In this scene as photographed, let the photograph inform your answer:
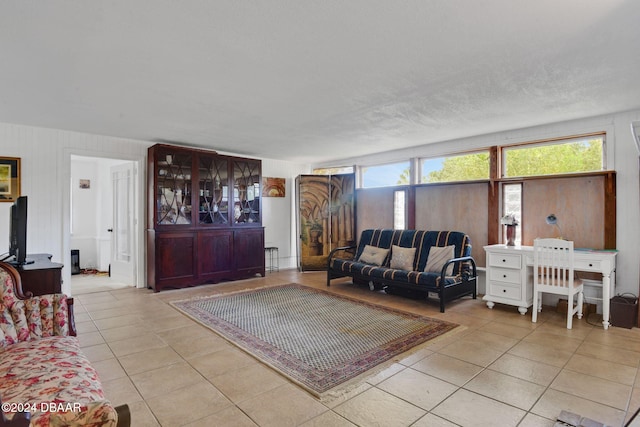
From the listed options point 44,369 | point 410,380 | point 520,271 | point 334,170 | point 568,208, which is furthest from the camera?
point 334,170

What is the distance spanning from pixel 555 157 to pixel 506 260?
1.62m

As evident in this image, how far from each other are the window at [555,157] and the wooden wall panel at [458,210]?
50 centimetres

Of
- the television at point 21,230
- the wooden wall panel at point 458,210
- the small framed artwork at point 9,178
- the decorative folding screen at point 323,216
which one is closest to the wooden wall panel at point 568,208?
the wooden wall panel at point 458,210

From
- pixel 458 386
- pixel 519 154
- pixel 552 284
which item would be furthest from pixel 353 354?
pixel 519 154

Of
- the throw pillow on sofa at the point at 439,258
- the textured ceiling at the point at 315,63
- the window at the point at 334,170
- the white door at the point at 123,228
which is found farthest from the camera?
the window at the point at 334,170

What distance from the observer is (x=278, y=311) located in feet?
13.9

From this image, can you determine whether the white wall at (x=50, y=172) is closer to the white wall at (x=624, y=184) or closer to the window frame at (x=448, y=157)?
the window frame at (x=448, y=157)

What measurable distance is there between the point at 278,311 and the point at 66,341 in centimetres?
240

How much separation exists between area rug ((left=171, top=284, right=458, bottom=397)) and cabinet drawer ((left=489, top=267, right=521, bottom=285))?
110 centimetres

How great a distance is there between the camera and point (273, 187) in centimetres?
744

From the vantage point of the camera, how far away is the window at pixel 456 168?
5.30 meters

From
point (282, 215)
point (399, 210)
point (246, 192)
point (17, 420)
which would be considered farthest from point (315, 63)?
point (282, 215)

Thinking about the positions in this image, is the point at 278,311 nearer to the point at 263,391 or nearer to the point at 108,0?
the point at 263,391

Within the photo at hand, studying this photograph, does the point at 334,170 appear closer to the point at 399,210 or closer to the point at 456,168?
the point at 399,210
